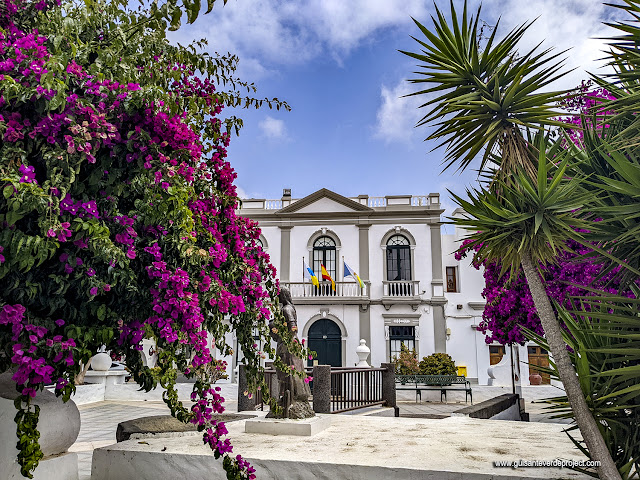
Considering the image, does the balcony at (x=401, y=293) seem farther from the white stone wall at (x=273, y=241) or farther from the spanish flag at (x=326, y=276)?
the white stone wall at (x=273, y=241)

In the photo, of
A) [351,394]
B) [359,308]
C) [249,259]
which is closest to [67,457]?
[249,259]

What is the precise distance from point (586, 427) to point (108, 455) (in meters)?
3.91

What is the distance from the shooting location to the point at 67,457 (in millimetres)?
3850

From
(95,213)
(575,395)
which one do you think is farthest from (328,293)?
(95,213)

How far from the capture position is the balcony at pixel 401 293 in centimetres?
2433

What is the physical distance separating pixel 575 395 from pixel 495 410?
5641mm

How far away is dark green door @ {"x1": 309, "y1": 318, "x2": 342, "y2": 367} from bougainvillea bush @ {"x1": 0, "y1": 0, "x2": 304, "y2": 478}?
21822 mm

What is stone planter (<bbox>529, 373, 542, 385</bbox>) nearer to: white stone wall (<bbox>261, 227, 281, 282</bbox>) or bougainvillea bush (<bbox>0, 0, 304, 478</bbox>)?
white stone wall (<bbox>261, 227, 281, 282</bbox>)

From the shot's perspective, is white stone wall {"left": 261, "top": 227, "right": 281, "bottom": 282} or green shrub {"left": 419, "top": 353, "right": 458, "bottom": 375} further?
white stone wall {"left": 261, "top": 227, "right": 281, "bottom": 282}

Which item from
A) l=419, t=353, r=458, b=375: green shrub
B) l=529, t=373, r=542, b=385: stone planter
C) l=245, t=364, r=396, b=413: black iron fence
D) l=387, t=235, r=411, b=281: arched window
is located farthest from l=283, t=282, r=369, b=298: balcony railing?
l=245, t=364, r=396, b=413: black iron fence

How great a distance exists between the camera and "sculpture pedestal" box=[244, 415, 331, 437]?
5.75 metres

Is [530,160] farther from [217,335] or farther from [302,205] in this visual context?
[302,205]

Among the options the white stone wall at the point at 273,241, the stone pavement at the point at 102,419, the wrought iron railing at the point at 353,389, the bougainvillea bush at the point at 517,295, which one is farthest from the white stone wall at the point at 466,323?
the bougainvillea bush at the point at 517,295

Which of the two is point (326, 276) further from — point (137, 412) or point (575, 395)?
point (575, 395)
